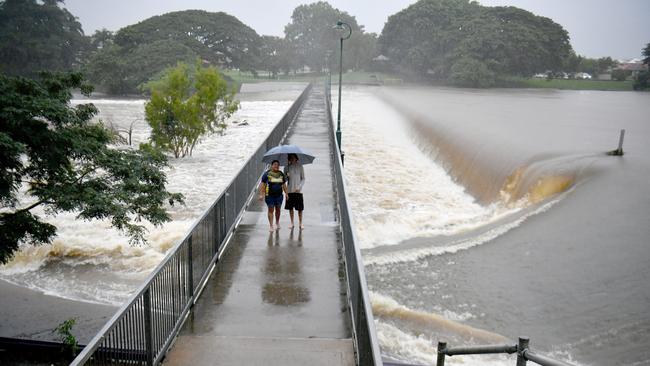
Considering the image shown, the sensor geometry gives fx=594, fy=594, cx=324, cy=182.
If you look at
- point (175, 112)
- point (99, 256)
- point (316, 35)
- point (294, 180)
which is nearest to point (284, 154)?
point (294, 180)

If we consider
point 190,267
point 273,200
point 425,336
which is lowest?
point 425,336

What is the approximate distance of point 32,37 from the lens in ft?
253

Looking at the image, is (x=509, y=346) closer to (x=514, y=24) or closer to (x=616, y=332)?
(x=616, y=332)

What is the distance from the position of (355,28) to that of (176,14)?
4854 centimetres

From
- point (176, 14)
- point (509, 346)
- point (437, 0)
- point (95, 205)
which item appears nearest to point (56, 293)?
point (95, 205)

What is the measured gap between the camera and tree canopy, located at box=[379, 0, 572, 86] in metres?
86.9

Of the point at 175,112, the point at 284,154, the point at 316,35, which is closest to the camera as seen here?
the point at 284,154

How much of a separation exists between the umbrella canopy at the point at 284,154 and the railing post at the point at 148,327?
5147 mm

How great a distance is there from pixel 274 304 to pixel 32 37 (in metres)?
81.2

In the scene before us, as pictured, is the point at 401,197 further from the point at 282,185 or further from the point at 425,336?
the point at 282,185

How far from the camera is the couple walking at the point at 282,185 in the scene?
1061cm

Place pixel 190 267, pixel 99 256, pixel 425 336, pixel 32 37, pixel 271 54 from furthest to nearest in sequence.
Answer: pixel 271 54 → pixel 32 37 → pixel 99 256 → pixel 425 336 → pixel 190 267

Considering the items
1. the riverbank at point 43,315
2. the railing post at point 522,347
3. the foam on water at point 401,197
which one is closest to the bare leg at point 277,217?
the riverbank at point 43,315

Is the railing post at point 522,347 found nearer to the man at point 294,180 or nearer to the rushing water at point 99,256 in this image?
the man at point 294,180
